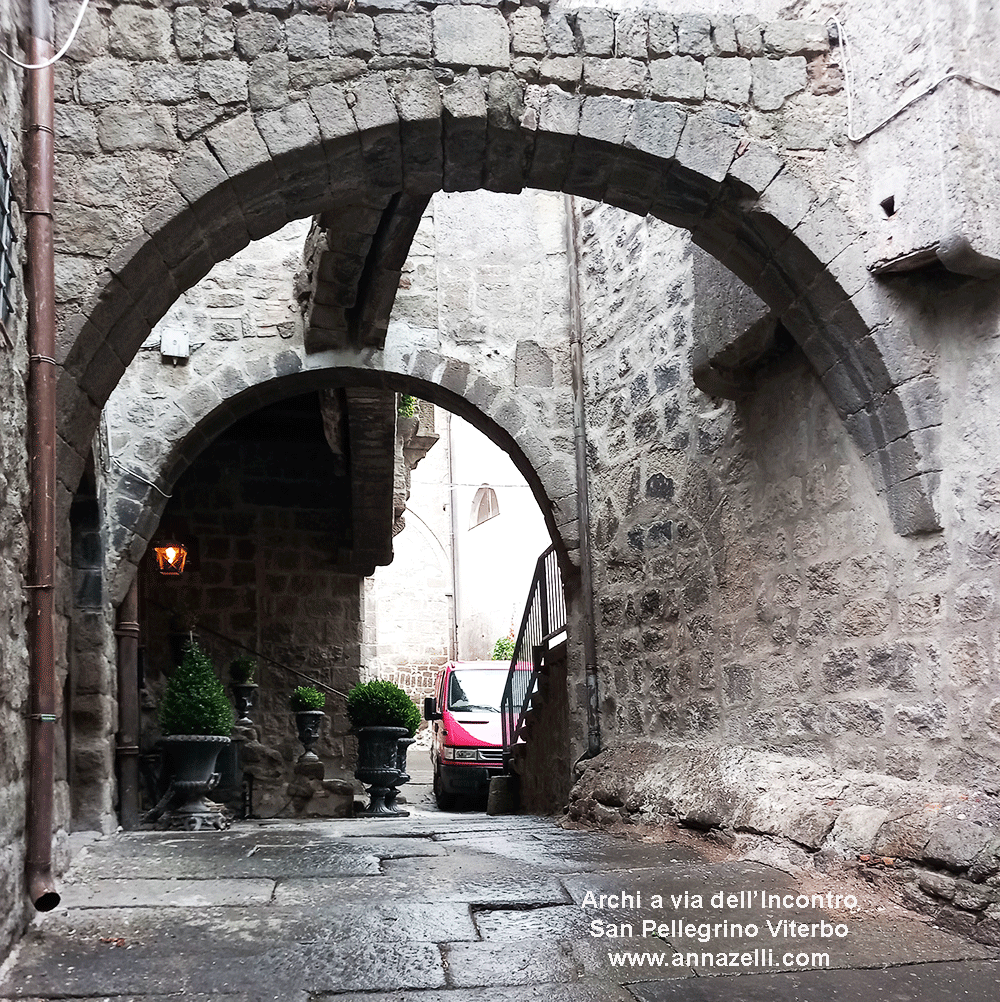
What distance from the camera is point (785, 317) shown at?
384 cm

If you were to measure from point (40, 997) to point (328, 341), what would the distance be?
4.85 metres

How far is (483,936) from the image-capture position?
2.73m

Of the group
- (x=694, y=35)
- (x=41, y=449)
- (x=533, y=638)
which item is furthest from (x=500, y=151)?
(x=533, y=638)

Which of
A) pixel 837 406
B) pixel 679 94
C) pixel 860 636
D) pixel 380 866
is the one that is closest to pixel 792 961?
pixel 860 636

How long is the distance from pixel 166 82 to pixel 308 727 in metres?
6.41

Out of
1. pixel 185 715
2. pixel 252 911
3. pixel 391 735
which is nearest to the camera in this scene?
pixel 252 911

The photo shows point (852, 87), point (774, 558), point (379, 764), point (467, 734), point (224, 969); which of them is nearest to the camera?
point (224, 969)

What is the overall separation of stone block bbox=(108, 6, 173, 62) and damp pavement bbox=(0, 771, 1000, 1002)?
8.69ft

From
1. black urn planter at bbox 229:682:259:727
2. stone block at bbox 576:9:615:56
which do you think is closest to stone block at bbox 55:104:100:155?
stone block at bbox 576:9:615:56

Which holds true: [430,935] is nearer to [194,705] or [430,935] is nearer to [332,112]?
[332,112]

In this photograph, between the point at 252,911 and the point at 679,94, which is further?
the point at 679,94

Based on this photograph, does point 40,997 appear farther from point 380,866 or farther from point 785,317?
point 785,317

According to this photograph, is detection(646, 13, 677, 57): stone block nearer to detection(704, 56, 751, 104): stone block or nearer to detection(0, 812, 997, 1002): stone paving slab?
detection(704, 56, 751, 104): stone block

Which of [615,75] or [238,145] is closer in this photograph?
[238,145]
